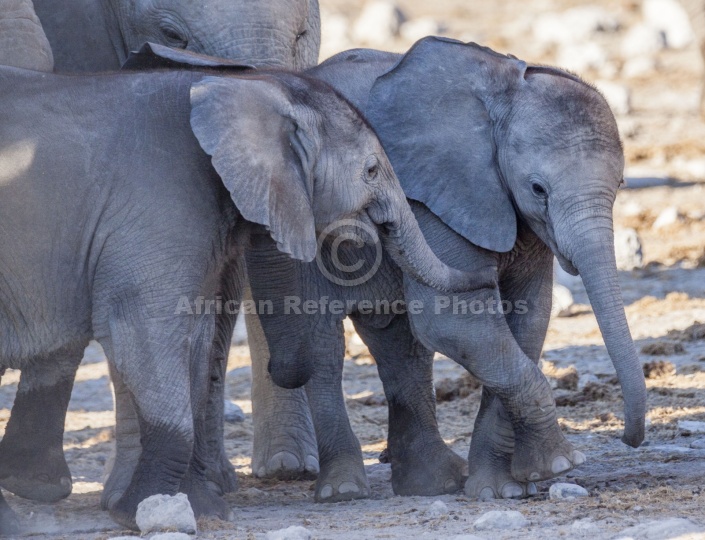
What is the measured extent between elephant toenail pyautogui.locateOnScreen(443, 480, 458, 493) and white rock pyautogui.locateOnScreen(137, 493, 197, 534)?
1.22 m

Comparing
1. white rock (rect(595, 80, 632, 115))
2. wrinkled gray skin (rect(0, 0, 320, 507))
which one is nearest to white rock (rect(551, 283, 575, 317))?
wrinkled gray skin (rect(0, 0, 320, 507))

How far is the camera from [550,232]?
5301 mm

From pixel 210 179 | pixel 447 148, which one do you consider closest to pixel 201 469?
pixel 210 179

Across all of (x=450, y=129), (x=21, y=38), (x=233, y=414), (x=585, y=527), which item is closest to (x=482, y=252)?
(x=450, y=129)

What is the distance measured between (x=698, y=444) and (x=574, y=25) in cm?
1412

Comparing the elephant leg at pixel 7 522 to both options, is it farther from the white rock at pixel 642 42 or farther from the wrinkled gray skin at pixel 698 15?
the white rock at pixel 642 42

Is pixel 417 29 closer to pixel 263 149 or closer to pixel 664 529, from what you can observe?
pixel 263 149

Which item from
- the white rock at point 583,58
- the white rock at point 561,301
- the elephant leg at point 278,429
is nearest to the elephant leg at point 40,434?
the elephant leg at point 278,429

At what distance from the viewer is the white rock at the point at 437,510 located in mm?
4984

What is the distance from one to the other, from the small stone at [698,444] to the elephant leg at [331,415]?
4.10 ft

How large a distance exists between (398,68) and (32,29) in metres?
1.29

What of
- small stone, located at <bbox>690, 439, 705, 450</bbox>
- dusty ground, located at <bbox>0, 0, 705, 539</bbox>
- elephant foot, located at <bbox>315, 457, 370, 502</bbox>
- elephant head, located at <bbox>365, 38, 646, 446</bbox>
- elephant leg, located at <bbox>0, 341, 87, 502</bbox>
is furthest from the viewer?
small stone, located at <bbox>690, 439, 705, 450</bbox>

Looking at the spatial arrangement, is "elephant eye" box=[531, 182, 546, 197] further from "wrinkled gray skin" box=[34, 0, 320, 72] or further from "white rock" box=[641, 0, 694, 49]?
"white rock" box=[641, 0, 694, 49]

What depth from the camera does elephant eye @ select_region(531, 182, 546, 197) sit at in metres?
5.29
